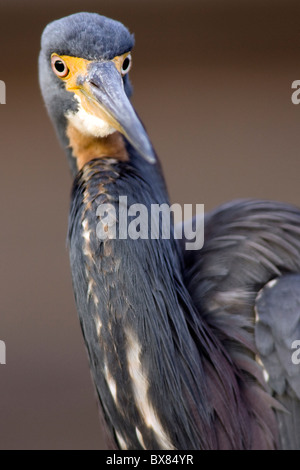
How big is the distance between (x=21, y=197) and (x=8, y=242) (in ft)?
0.83

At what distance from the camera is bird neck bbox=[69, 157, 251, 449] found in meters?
1.61

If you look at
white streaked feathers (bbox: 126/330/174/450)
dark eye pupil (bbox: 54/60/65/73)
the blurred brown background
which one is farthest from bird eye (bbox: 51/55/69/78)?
the blurred brown background

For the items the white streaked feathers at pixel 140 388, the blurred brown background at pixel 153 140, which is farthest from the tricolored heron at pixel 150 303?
the blurred brown background at pixel 153 140

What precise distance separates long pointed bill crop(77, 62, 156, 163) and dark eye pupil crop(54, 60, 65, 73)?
0.07 m

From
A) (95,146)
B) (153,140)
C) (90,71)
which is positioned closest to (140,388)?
(95,146)

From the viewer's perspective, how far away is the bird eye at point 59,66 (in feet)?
5.70

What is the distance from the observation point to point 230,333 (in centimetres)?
175

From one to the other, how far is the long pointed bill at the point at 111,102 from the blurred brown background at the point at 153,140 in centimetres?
171

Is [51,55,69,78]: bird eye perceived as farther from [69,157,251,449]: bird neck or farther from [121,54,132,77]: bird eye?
[69,157,251,449]: bird neck

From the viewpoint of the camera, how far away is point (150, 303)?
64.0 inches

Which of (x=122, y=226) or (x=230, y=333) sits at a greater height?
(x=122, y=226)

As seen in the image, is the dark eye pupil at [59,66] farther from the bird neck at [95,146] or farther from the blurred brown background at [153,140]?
the blurred brown background at [153,140]

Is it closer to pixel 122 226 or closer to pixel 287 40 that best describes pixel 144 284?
pixel 122 226
